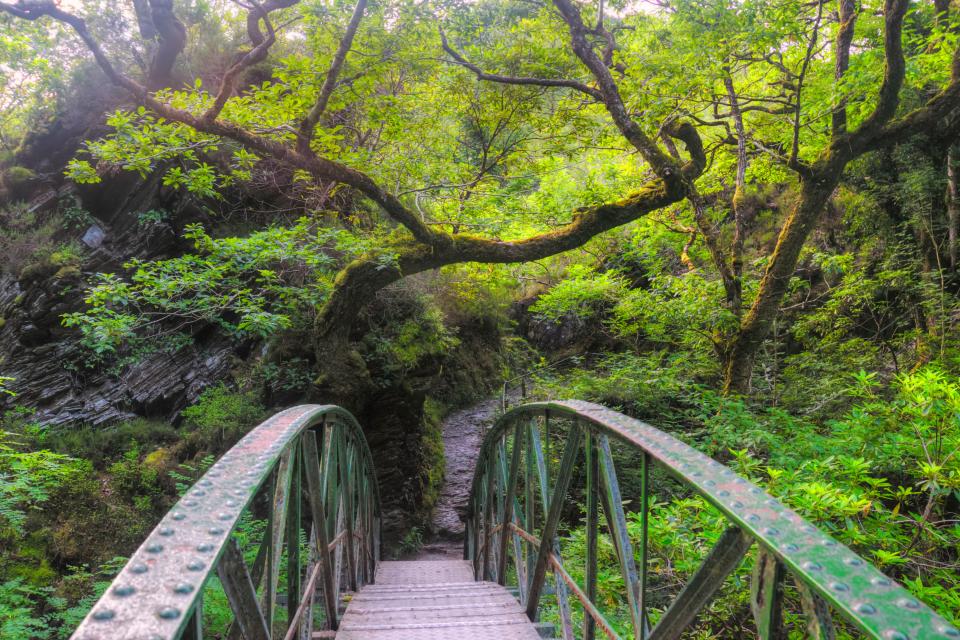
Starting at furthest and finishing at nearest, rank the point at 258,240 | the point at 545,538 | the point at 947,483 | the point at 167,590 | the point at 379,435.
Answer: the point at 379,435 → the point at 258,240 → the point at 545,538 → the point at 947,483 → the point at 167,590

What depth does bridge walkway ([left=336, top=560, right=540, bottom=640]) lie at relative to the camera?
2.26m

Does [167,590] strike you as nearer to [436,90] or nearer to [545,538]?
[545,538]

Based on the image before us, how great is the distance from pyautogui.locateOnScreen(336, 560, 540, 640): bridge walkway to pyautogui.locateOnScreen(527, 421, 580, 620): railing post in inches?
6.1

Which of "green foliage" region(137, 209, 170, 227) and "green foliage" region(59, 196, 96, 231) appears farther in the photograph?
"green foliage" region(59, 196, 96, 231)

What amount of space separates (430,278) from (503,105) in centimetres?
370

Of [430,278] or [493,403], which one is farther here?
[493,403]

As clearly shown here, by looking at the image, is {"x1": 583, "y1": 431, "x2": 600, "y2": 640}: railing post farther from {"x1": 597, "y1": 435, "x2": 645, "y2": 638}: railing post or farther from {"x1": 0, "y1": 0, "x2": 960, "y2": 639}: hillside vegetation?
{"x1": 0, "y1": 0, "x2": 960, "y2": 639}: hillside vegetation

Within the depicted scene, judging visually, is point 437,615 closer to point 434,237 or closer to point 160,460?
point 434,237

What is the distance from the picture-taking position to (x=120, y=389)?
24.3ft

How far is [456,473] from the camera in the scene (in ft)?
29.1

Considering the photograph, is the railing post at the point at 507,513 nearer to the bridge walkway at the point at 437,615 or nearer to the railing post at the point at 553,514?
the bridge walkway at the point at 437,615

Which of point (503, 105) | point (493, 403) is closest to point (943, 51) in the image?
point (503, 105)

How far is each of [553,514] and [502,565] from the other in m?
1.79

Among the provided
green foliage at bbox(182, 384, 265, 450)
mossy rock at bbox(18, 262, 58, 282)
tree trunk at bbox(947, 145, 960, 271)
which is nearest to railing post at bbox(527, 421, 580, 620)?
green foliage at bbox(182, 384, 265, 450)
